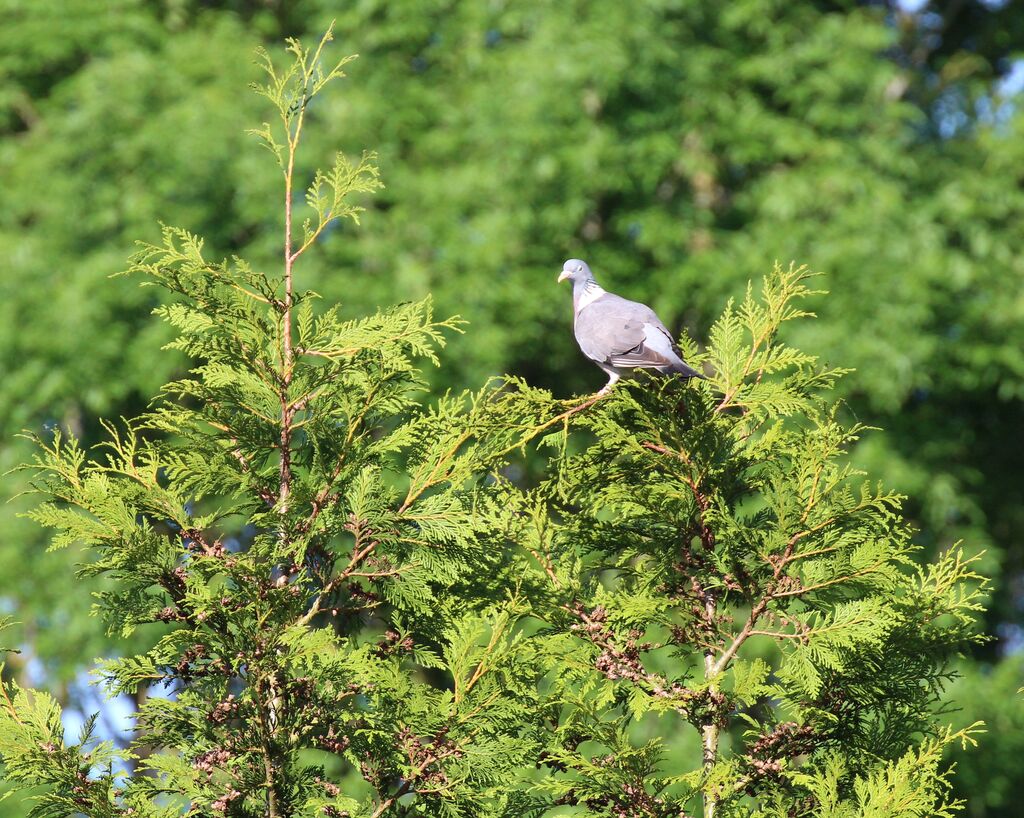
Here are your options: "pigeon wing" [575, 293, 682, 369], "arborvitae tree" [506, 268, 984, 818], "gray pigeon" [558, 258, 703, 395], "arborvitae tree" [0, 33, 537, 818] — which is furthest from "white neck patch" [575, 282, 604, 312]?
"arborvitae tree" [0, 33, 537, 818]

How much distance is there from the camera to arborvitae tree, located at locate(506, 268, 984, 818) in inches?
190

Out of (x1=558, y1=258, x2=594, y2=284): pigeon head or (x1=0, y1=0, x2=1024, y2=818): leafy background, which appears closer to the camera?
(x1=558, y1=258, x2=594, y2=284): pigeon head

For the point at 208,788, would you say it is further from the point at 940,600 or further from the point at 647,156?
the point at 647,156

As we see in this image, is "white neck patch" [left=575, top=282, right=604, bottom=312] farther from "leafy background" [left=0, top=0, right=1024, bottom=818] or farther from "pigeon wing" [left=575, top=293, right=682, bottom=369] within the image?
"leafy background" [left=0, top=0, right=1024, bottom=818]

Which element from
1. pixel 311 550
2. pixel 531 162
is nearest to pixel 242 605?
pixel 311 550

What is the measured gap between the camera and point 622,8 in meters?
13.6

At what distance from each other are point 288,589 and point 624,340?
1.97 metres

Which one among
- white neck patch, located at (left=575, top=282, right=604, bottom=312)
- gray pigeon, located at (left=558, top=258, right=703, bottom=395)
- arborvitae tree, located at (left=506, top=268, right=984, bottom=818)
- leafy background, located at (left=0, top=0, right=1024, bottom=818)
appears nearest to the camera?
arborvitae tree, located at (left=506, top=268, right=984, bottom=818)

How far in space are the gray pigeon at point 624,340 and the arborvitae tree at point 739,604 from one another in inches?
6.2

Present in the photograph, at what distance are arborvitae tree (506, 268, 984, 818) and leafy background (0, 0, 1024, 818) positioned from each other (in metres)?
7.57

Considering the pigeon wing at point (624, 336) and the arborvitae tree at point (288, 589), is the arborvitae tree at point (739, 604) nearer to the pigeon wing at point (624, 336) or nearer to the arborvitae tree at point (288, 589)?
the pigeon wing at point (624, 336)

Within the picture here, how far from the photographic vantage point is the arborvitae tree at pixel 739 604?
4.84 metres

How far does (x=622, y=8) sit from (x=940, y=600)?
976 cm

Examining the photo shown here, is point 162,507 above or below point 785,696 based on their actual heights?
above
